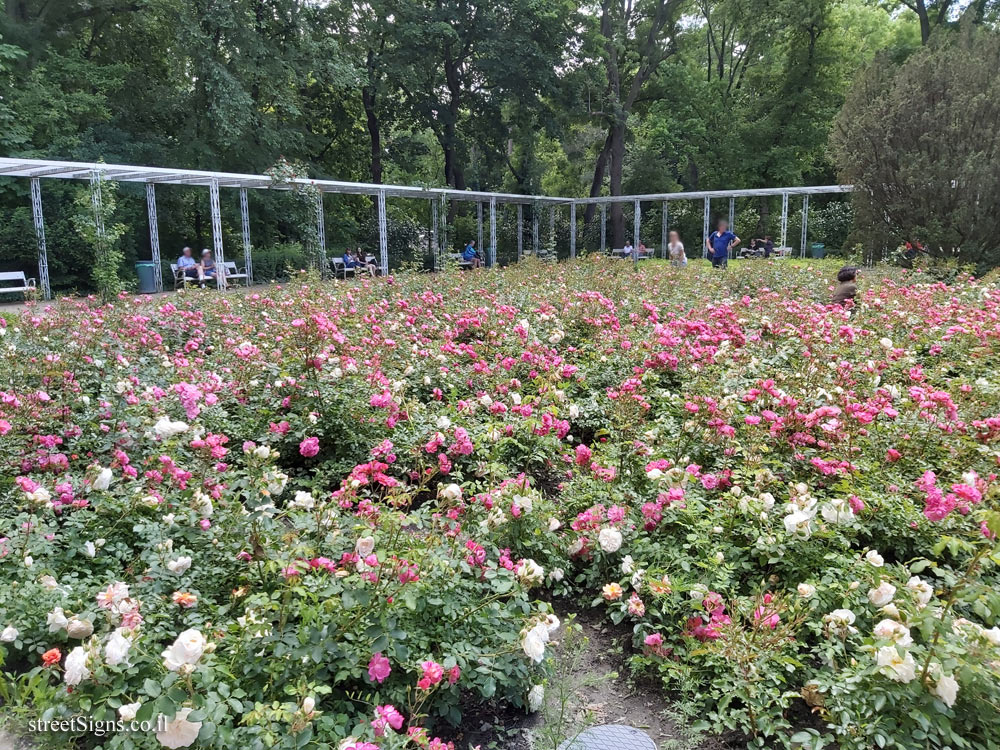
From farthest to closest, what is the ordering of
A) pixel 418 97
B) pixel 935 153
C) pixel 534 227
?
pixel 534 227
pixel 418 97
pixel 935 153

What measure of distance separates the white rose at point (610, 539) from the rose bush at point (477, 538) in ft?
0.05

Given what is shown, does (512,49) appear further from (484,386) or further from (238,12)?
(484,386)

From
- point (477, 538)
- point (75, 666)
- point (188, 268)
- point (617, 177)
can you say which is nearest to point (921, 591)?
point (477, 538)

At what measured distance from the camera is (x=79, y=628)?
6.02ft

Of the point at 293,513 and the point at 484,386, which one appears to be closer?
the point at 293,513

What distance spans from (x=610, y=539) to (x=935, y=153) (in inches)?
462

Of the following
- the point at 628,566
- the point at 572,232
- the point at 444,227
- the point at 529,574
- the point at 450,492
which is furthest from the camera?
the point at 572,232

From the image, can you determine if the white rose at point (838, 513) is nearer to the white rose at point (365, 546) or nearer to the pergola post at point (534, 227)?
the white rose at point (365, 546)

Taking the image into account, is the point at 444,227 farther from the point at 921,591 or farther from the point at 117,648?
the point at 117,648

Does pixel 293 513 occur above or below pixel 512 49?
below

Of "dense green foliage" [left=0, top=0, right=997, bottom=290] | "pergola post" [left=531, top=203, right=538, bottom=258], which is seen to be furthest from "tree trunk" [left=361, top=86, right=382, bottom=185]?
"pergola post" [left=531, top=203, right=538, bottom=258]

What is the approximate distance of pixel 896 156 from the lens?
11.6 metres

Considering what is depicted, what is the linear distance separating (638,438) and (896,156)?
10.8m

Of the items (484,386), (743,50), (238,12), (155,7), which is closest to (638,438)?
(484,386)
